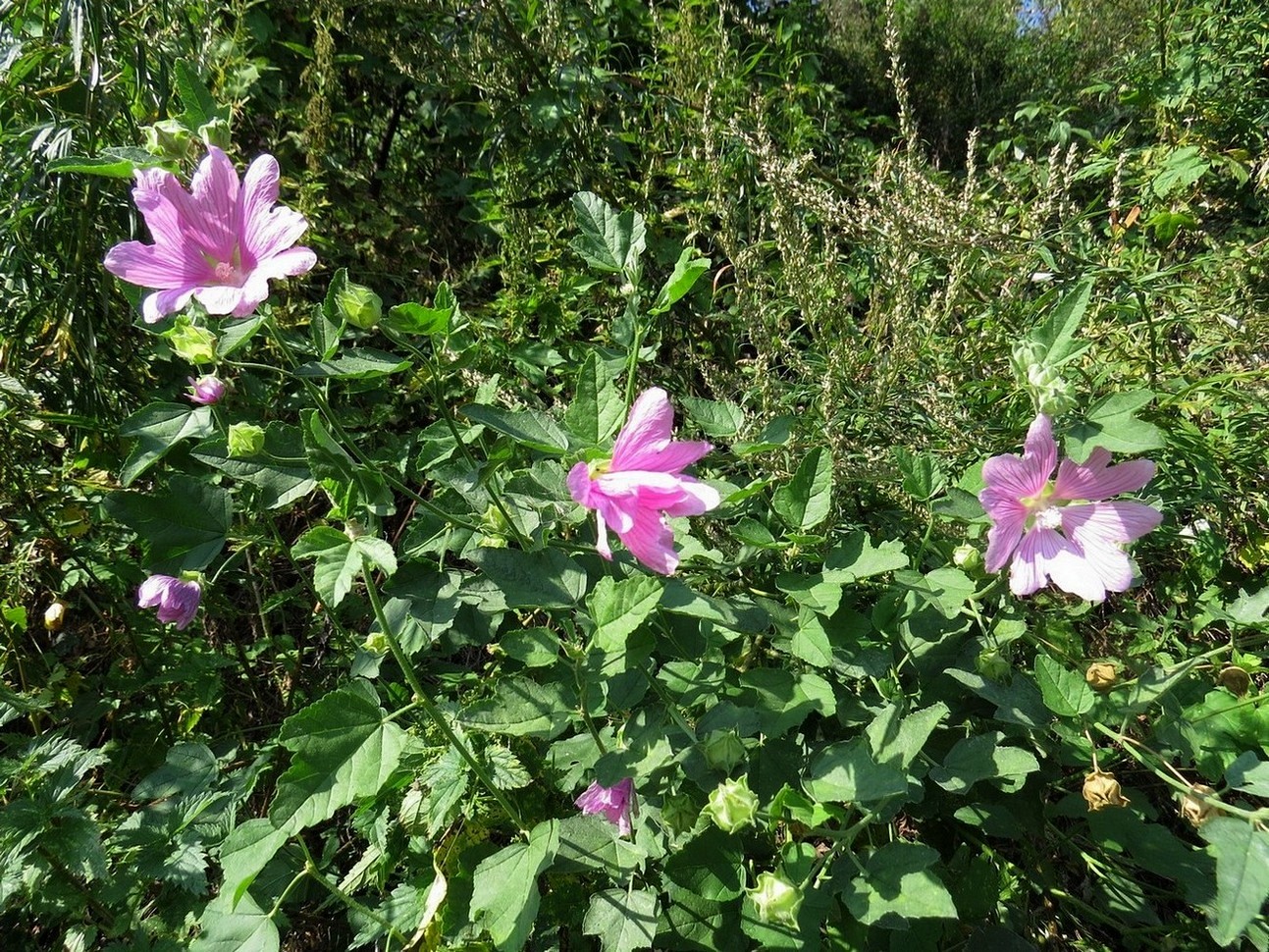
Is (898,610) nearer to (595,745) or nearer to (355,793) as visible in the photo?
(595,745)

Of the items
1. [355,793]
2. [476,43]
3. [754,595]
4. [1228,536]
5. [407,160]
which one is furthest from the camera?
[407,160]

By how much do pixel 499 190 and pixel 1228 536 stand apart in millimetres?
1951

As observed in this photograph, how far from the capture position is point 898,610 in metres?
1.30

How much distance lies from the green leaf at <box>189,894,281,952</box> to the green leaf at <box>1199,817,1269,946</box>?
126cm

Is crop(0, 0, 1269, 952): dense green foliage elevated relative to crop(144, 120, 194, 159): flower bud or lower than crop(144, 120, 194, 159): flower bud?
lower

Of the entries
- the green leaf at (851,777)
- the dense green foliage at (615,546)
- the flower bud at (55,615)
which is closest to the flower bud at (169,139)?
the dense green foliage at (615,546)

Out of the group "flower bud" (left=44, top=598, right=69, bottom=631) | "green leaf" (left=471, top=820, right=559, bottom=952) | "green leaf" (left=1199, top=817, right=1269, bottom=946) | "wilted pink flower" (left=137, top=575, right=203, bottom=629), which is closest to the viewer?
"green leaf" (left=1199, top=817, right=1269, bottom=946)

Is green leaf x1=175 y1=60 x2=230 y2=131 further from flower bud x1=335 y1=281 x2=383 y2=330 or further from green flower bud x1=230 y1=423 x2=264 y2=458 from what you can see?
green flower bud x1=230 y1=423 x2=264 y2=458

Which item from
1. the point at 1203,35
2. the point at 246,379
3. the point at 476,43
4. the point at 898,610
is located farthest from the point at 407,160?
the point at 1203,35

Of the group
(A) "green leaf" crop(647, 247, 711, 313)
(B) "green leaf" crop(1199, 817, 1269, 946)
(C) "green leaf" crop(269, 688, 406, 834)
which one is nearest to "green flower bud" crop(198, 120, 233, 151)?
(A) "green leaf" crop(647, 247, 711, 313)

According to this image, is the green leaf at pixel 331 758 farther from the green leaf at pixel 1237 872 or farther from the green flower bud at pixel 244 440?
the green leaf at pixel 1237 872

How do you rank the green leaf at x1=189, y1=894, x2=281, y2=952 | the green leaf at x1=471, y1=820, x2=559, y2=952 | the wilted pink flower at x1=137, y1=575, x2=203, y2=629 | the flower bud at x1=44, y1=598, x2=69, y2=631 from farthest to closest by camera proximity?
the flower bud at x1=44, y1=598, x2=69, y2=631, the wilted pink flower at x1=137, y1=575, x2=203, y2=629, the green leaf at x1=189, y1=894, x2=281, y2=952, the green leaf at x1=471, y1=820, x2=559, y2=952

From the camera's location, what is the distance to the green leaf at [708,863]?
3.63 feet

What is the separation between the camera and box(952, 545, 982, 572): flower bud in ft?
4.01
